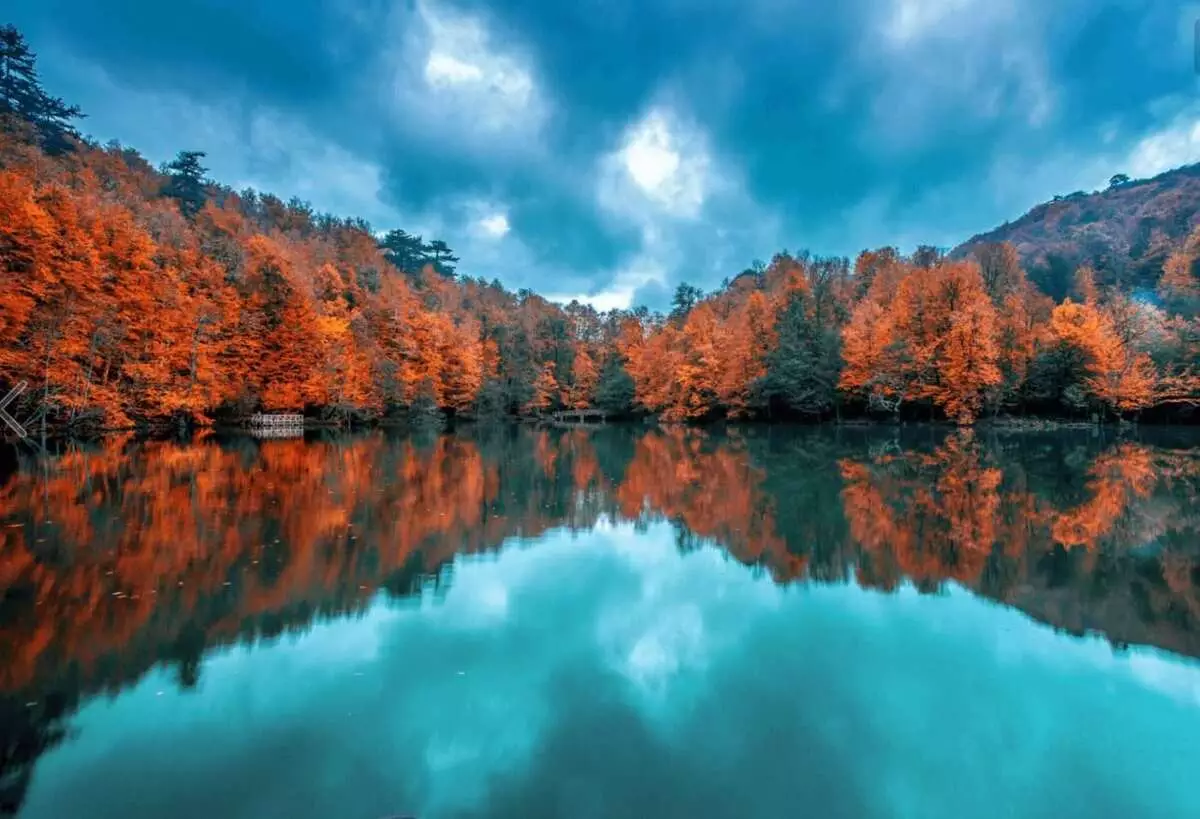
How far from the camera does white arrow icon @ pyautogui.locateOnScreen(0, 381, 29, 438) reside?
21.6m

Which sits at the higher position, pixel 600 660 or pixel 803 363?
pixel 803 363

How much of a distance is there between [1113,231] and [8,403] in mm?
95444

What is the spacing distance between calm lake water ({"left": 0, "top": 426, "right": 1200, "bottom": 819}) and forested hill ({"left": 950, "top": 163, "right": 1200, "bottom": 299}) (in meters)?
51.4

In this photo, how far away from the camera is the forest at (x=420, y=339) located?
24.6 m

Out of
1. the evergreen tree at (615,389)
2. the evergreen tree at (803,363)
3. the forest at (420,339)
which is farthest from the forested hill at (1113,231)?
the evergreen tree at (615,389)

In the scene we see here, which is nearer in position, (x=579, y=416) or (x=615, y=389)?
(x=615, y=389)

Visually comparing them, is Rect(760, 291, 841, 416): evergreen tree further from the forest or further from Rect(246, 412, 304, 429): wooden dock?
Rect(246, 412, 304, 429): wooden dock

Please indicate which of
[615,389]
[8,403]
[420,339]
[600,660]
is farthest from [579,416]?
[600,660]

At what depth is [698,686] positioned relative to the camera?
467cm

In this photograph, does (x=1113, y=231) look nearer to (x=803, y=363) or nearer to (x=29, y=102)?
(x=803, y=363)

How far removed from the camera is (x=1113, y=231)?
229 ft

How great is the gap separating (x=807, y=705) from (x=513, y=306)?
78.6m


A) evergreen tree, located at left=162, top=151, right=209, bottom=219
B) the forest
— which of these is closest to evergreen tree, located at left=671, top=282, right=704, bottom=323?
the forest

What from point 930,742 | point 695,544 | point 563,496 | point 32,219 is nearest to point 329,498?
point 563,496
